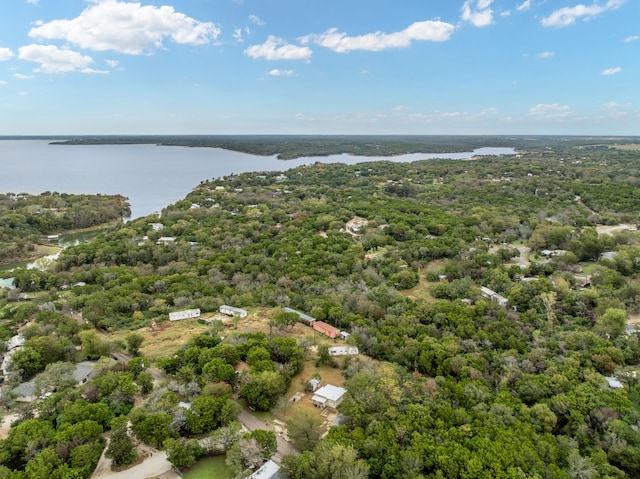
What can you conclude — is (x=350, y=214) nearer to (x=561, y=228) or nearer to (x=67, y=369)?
(x=561, y=228)

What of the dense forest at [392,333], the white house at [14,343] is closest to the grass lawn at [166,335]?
the dense forest at [392,333]

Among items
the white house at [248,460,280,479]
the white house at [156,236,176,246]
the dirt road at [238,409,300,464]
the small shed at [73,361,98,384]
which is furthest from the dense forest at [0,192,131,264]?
the white house at [248,460,280,479]

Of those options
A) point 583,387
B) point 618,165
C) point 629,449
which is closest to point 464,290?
point 583,387

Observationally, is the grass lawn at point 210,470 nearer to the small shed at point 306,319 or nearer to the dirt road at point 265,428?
the dirt road at point 265,428

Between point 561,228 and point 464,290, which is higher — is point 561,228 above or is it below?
above

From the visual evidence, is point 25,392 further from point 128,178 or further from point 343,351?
point 128,178

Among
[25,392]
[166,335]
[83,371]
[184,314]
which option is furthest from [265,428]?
[184,314]
